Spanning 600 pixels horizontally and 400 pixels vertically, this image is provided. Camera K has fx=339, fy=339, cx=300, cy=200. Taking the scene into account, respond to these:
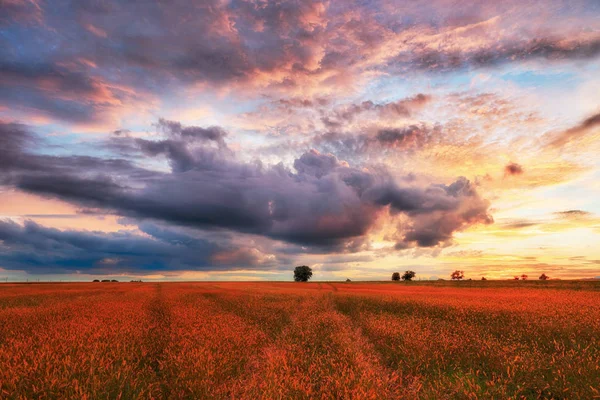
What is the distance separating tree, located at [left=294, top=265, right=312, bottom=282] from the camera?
132m

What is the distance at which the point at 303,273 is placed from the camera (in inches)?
5202

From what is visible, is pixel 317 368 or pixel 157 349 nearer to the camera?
pixel 317 368

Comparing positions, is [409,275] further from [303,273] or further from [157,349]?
[157,349]

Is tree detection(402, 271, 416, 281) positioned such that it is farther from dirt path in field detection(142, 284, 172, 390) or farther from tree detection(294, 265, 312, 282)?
dirt path in field detection(142, 284, 172, 390)

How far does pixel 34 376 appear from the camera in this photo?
24.2ft

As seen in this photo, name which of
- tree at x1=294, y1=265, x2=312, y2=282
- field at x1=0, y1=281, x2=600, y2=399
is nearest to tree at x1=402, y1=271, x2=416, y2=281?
tree at x1=294, y1=265, x2=312, y2=282

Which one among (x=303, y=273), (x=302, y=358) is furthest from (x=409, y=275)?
(x=302, y=358)

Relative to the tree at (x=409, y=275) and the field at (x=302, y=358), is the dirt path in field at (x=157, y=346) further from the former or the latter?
the tree at (x=409, y=275)

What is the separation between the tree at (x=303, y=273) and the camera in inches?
5204

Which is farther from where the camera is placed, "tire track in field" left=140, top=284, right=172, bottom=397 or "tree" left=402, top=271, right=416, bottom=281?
"tree" left=402, top=271, right=416, bottom=281

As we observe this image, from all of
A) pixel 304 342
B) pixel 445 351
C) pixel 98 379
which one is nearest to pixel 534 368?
pixel 445 351

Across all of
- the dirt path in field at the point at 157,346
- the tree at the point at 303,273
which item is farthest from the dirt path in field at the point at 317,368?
the tree at the point at 303,273

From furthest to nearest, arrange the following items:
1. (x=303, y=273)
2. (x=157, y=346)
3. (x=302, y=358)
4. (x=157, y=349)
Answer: (x=303, y=273) → (x=157, y=346) → (x=157, y=349) → (x=302, y=358)

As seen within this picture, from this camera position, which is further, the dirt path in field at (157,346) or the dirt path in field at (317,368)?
the dirt path in field at (157,346)
